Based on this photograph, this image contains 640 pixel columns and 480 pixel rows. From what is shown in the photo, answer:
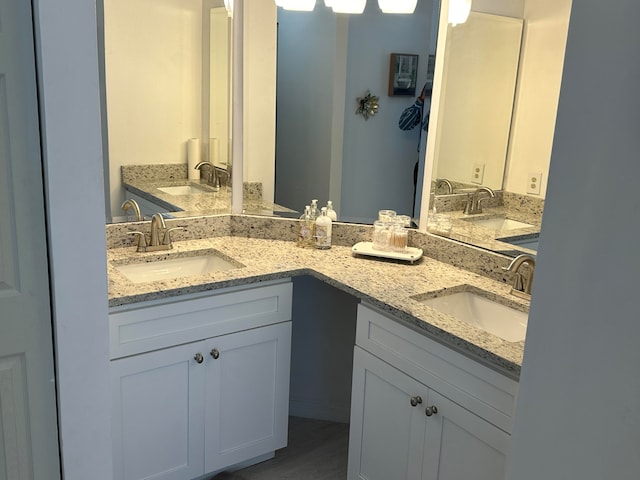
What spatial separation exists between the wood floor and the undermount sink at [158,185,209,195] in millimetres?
1178

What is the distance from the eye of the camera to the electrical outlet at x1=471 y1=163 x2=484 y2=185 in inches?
88.6

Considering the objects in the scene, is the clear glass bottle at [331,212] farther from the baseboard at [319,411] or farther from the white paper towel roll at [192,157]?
the baseboard at [319,411]

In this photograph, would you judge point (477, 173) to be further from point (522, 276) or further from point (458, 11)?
point (458, 11)

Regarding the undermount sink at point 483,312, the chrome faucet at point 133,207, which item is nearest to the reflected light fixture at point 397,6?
the undermount sink at point 483,312

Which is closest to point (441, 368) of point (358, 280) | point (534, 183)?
point (358, 280)

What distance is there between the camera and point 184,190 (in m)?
2.61

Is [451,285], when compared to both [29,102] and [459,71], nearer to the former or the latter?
[459,71]

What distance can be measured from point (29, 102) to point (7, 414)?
0.72 meters

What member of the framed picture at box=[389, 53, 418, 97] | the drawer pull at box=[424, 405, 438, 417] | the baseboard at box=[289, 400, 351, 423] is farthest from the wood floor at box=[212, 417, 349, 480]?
the framed picture at box=[389, 53, 418, 97]

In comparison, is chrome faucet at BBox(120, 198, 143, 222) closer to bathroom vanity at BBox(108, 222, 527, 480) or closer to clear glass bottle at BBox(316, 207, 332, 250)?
bathroom vanity at BBox(108, 222, 527, 480)

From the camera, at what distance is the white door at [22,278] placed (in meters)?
1.27

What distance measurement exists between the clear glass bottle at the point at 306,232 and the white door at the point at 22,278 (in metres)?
1.32

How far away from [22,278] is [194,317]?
2.61 ft

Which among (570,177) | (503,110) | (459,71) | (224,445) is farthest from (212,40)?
(570,177)
